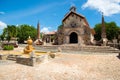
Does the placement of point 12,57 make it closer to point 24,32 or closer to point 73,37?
point 73,37

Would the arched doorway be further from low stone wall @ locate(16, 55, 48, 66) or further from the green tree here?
the green tree

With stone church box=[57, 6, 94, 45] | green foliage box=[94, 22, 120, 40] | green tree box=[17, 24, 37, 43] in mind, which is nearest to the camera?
stone church box=[57, 6, 94, 45]

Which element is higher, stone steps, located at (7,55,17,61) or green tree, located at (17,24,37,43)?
green tree, located at (17,24,37,43)

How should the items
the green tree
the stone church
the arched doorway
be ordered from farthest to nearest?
the green tree
the arched doorway
the stone church

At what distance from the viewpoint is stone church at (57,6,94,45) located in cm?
4265

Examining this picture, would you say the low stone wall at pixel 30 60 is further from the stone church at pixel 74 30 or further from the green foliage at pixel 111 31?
the green foliage at pixel 111 31

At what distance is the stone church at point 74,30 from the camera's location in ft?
140

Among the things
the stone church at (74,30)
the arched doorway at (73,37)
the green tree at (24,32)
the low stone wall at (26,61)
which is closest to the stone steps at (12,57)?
the low stone wall at (26,61)

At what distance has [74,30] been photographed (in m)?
43.5

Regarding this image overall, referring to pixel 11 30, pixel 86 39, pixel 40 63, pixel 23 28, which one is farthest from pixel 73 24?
pixel 23 28

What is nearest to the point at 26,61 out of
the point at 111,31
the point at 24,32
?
the point at 111,31

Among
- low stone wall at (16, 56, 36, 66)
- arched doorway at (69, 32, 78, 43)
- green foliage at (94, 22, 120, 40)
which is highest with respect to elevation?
green foliage at (94, 22, 120, 40)

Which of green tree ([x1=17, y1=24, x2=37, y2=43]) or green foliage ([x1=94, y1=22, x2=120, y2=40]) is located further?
green tree ([x1=17, y1=24, x2=37, y2=43])

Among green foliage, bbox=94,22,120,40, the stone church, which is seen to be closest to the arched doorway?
the stone church
